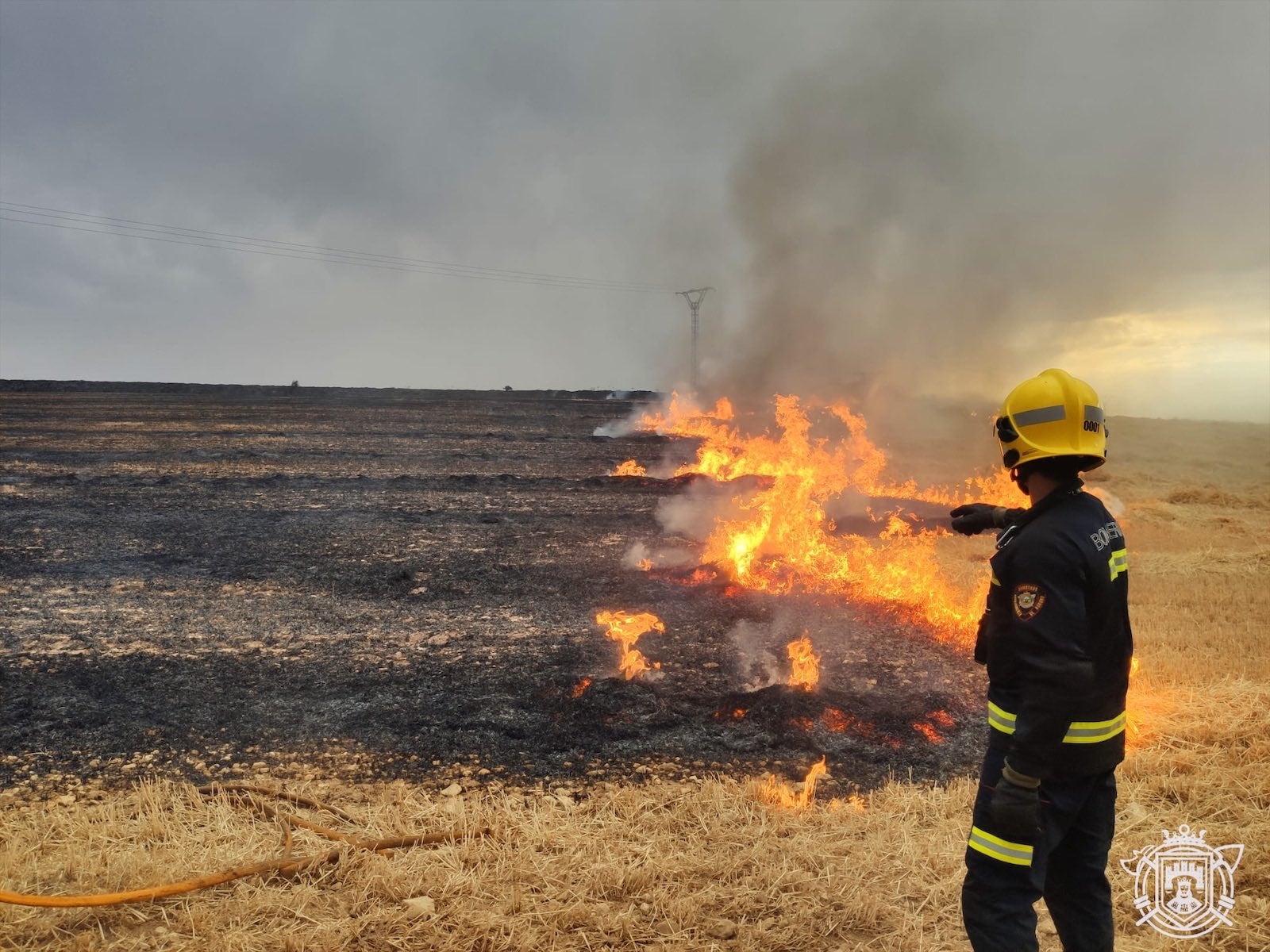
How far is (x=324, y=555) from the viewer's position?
1181 centimetres

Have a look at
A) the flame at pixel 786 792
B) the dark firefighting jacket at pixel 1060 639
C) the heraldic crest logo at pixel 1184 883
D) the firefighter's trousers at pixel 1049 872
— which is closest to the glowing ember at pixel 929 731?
the flame at pixel 786 792

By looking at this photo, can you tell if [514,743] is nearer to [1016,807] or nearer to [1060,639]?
[1016,807]

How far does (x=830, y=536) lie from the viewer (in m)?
13.2

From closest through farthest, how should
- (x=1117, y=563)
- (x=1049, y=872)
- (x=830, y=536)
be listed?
1. (x=1117, y=563)
2. (x=1049, y=872)
3. (x=830, y=536)

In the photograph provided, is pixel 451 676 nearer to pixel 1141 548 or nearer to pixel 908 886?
pixel 908 886

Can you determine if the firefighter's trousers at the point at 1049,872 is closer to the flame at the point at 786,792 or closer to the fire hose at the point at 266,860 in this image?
the flame at the point at 786,792

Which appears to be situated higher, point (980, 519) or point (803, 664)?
point (980, 519)

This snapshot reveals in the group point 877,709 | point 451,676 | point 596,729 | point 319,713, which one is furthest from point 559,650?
point 877,709

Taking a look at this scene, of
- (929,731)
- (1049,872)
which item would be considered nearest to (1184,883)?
(1049,872)

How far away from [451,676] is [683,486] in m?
12.8

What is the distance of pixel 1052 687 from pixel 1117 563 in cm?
57

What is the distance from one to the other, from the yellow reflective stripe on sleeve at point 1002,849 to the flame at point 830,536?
592cm

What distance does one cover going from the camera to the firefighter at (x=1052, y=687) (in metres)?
2.48

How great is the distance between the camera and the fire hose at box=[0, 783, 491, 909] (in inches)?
145
